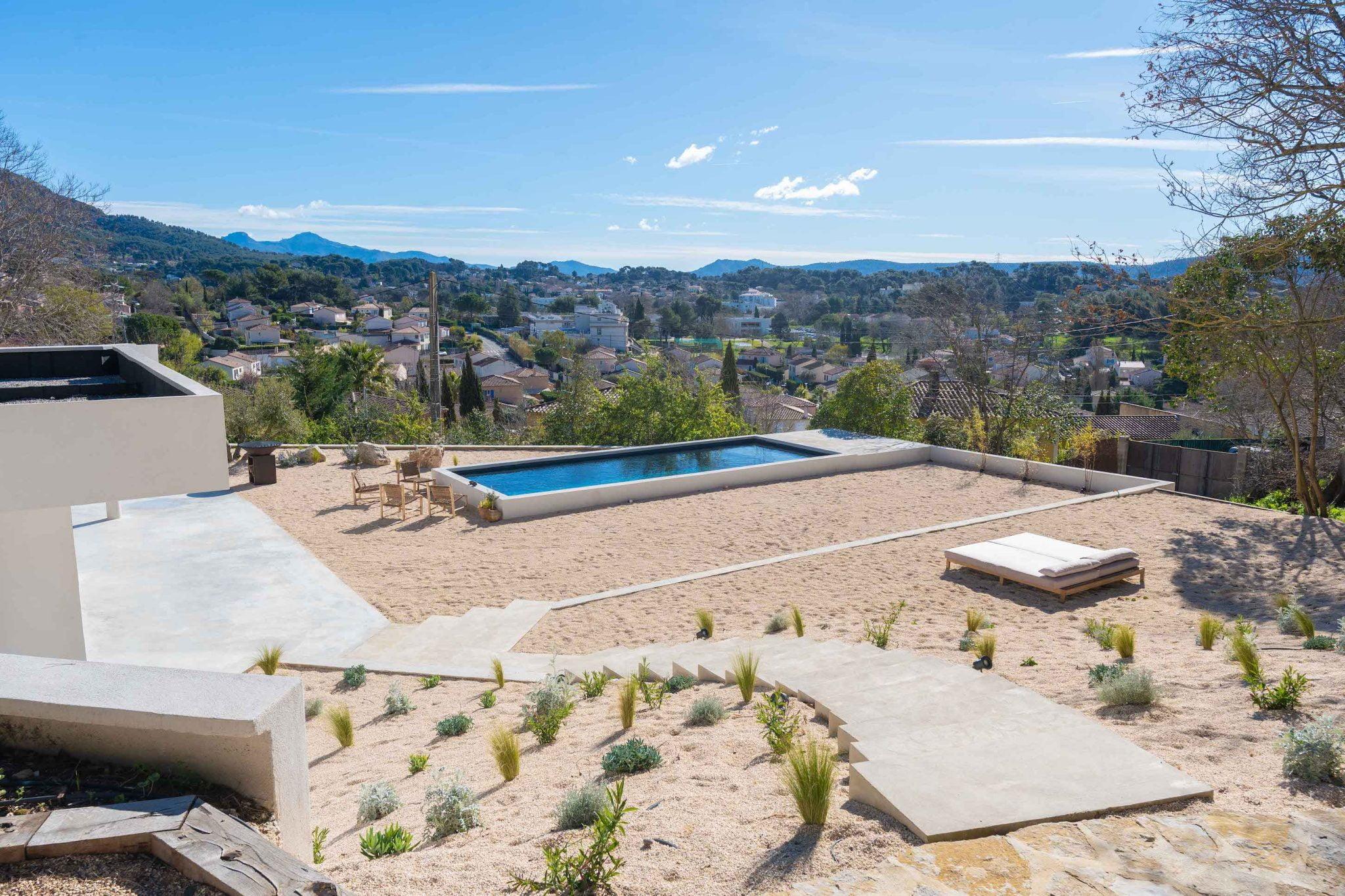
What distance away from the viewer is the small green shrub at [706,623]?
7.24 meters

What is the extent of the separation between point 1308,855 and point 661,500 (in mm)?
10729

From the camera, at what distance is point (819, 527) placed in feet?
37.0

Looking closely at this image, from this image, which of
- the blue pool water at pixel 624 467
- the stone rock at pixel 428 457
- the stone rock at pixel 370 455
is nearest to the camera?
the blue pool water at pixel 624 467

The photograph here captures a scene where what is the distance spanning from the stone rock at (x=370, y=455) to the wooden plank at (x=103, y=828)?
13104 mm

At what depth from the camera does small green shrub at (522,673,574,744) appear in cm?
472

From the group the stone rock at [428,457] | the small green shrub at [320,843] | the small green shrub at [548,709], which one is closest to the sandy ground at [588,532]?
the stone rock at [428,457]

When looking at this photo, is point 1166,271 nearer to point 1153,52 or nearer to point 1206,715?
point 1153,52

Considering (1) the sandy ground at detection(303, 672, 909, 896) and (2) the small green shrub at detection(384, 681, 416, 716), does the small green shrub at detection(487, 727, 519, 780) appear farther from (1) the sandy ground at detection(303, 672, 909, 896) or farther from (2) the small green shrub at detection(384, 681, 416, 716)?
(2) the small green shrub at detection(384, 681, 416, 716)

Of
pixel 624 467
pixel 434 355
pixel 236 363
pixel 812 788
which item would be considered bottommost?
pixel 236 363

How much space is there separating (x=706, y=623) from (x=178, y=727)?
5.01 m

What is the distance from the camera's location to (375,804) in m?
3.71

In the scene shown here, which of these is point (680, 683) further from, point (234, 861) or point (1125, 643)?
point (234, 861)

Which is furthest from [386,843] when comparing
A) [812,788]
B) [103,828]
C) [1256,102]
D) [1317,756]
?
[1256,102]

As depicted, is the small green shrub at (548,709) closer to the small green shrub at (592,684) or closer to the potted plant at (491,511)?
the small green shrub at (592,684)
